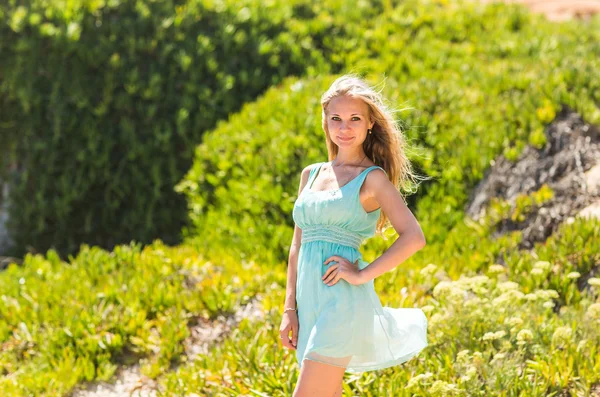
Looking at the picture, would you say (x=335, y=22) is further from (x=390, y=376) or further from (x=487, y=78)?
(x=390, y=376)

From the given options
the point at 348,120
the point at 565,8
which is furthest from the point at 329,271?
the point at 565,8

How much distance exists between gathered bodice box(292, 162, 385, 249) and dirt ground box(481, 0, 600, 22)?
792cm

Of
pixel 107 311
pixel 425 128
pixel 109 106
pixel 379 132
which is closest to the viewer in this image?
pixel 379 132

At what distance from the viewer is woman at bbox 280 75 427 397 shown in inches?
123

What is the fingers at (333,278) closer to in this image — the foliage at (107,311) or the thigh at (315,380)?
the thigh at (315,380)

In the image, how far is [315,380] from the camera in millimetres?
3078

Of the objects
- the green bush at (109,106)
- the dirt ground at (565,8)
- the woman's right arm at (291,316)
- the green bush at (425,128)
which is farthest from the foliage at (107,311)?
the dirt ground at (565,8)

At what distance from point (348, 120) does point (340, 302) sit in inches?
28.8

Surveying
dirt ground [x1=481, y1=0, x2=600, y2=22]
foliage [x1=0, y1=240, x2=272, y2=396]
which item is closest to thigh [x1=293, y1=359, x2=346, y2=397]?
foliage [x1=0, y1=240, x2=272, y2=396]

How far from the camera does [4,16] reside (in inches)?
317

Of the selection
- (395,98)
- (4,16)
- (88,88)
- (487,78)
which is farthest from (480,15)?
(4,16)

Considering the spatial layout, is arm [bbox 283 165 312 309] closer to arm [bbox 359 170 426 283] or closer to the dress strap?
the dress strap

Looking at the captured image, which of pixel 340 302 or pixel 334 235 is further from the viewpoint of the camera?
pixel 334 235

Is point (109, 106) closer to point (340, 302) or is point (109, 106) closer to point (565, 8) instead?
point (340, 302)
